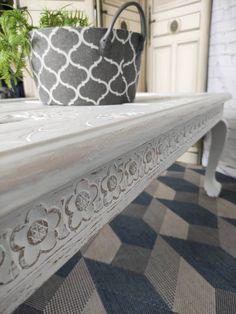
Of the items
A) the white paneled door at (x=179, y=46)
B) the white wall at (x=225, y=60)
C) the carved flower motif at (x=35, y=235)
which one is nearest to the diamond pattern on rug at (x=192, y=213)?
the white wall at (x=225, y=60)

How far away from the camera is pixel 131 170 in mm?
374

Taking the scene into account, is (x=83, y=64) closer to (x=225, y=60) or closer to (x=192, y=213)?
(x=192, y=213)

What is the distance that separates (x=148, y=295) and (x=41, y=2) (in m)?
2.12

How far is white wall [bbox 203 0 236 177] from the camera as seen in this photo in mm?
1712

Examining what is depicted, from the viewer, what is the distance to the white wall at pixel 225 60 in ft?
5.62

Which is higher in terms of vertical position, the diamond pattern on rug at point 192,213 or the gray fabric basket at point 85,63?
the gray fabric basket at point 85,63

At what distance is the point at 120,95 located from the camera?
56 centimetres

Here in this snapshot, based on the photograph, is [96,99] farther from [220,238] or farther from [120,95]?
[220,238]

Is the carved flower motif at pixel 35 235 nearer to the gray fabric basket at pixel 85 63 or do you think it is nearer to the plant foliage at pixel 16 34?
the gray fabric basket at pixel 85 63

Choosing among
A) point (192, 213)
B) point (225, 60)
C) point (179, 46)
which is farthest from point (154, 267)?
point (179, 46)

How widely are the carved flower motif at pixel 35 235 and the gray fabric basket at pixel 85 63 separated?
1.12ft

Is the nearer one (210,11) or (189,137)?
(189,137)

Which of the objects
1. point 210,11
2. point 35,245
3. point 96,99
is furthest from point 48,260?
point 210,11

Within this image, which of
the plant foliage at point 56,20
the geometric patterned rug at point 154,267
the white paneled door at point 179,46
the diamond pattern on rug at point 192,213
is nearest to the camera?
the plant foliage at point 56,20
